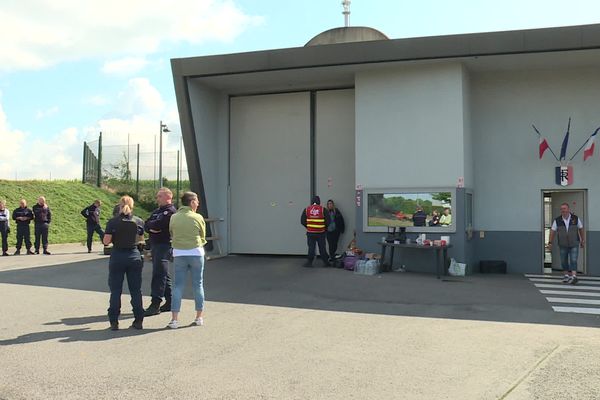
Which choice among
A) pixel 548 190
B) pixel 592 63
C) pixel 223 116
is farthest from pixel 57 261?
pixel 592 63

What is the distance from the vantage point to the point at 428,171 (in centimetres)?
1237

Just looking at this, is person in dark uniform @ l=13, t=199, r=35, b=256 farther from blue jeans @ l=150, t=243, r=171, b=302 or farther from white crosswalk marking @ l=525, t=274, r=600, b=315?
white crosswalk marking @ l=525, t=274, r=600, b=315

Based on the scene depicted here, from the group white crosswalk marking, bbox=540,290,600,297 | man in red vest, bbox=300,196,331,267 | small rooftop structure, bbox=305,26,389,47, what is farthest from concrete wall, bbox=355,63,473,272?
small rooftop structure, bbox=305,26,389,47

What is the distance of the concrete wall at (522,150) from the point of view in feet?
41.7

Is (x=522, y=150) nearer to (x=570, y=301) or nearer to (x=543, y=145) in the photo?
(x=543, y=145)

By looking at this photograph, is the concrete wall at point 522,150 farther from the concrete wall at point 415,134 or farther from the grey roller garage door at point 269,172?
the grey roller garage door at point 269,172

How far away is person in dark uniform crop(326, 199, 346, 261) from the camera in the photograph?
13.6m

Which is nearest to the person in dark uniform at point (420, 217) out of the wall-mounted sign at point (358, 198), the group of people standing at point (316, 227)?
the wall-mounted sign at point (358, 198)

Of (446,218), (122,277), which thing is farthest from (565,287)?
(122,277)

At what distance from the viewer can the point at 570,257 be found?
11.2m

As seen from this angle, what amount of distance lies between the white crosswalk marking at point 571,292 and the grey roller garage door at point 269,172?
6409 mm

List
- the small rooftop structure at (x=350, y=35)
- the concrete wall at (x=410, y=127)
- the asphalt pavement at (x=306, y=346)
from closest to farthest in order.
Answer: the asphalt pavement at (x=306, y=346)
the concrete wall at (x=410, y=127)
the small rooftop structure at (x=350, y=35)

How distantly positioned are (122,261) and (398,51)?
831 centimetres

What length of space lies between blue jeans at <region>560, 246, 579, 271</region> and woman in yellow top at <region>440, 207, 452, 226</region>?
2.46m
